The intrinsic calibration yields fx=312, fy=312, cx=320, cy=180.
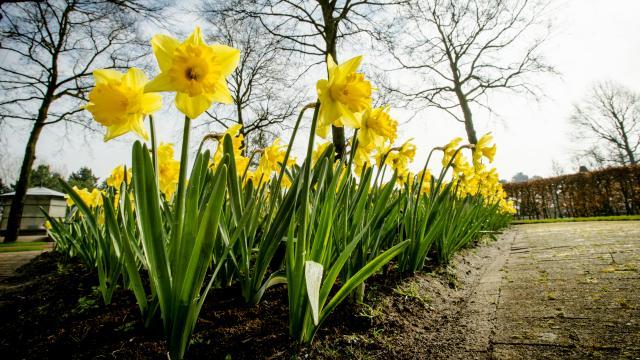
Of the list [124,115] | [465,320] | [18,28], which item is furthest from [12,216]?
[465,320]

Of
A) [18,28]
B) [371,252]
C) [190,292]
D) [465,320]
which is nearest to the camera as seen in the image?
[190,292]

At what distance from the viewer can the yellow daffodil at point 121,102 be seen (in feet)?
3.24

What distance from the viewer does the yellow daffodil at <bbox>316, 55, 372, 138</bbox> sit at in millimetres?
1106

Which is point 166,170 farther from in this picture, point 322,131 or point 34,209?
point 34,209

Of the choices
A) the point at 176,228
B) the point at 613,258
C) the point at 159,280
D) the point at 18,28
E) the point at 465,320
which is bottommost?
the point at 465,320

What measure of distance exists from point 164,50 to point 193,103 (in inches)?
7.0

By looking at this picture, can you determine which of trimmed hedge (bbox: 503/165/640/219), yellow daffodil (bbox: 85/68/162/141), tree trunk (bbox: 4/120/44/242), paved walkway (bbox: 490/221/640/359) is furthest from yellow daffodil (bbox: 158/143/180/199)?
trimmed hedge (bbox: 503/165/640/219)

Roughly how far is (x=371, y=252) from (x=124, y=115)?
134 cm

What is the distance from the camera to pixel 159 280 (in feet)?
3.08

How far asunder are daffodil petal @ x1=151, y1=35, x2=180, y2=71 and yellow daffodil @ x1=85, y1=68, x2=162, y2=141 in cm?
14

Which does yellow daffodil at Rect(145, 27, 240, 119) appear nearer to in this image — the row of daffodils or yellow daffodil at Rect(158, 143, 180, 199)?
the row of daffodils

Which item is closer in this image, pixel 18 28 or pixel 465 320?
pixel 465 320

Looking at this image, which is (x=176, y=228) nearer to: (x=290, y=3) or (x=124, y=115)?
(x=124, y=115)

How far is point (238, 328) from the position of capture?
110cm
